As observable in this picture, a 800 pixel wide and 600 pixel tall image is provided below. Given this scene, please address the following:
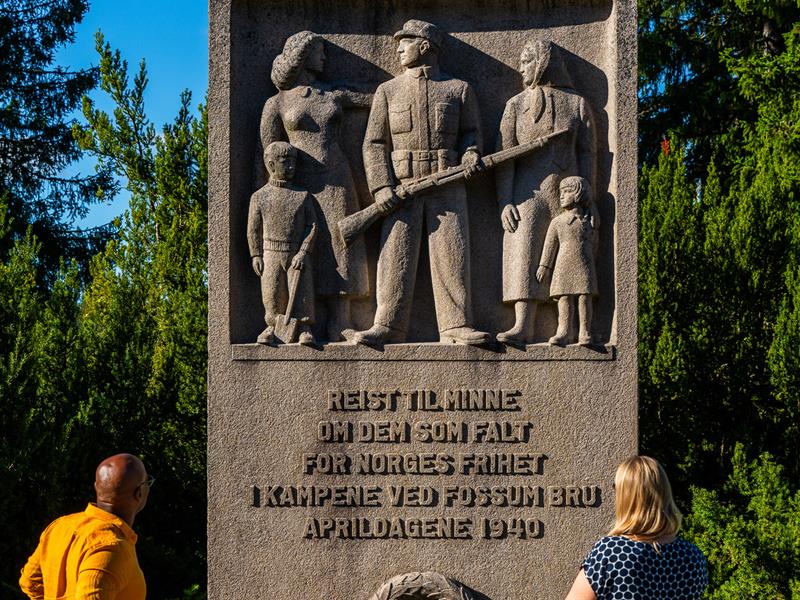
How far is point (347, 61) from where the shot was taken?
6371 millimetres

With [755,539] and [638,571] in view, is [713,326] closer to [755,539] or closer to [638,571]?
[755,539]

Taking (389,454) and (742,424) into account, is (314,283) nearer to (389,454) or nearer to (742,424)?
(389,454)

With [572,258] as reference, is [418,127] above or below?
above

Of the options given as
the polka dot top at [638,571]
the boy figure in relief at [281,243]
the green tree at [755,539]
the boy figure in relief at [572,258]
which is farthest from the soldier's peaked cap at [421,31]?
the green tree at [755,539]

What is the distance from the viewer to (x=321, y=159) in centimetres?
626

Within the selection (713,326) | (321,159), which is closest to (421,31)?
(321,159)

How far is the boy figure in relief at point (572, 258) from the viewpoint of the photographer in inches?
239

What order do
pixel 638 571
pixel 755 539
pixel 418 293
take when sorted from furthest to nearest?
pixel 755 539
pixel 418 293
pixel 638 571

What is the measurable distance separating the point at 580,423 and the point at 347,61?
7.85 feet

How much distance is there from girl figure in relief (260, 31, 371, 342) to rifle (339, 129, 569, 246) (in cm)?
7

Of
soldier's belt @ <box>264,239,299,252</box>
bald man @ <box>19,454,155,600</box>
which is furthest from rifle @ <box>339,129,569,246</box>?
bald man @ <box>19,454,155,600</box>

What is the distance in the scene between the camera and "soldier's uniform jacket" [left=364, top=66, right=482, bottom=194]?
6.18 metres

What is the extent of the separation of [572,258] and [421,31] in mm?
1491

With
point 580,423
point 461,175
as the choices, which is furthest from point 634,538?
point 461,175
